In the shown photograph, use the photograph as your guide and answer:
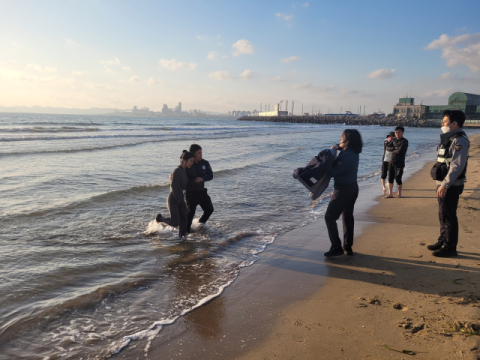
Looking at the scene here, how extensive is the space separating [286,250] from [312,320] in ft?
7.36

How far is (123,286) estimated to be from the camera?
4281 mm

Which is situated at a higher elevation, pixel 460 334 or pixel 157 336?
pixel 460 334

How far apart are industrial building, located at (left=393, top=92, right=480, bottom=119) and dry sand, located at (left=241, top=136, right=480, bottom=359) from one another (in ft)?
360

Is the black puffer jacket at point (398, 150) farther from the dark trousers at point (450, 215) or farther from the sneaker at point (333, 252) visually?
the sneaker at point (333, 252)

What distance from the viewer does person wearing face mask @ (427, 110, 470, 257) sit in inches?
181

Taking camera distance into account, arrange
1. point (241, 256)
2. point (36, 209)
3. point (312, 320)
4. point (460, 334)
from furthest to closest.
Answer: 1. point (36, 209)
2. point (241, 256)
3. point (312, 320)
4. point (460, 334)

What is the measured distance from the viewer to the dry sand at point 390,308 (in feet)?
9.63

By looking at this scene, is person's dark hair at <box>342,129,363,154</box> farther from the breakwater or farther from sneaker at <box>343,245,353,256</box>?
the breakwater

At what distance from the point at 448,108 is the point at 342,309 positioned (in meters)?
123

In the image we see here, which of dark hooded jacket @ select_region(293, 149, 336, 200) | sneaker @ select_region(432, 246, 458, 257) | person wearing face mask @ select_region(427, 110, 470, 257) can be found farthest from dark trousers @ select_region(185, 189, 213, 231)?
sneaker @ select_region(432, 246, 458, 257)

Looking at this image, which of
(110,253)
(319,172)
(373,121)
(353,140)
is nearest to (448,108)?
(373,121)

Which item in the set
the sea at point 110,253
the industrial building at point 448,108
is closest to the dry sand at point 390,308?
the sea at point 110,253

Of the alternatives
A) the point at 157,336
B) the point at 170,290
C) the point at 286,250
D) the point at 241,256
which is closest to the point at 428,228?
the point at 286,250

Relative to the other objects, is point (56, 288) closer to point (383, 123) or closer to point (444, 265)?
point (444, 265)
